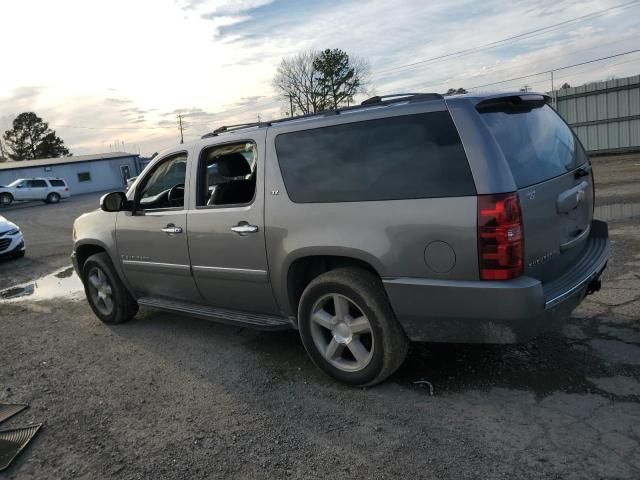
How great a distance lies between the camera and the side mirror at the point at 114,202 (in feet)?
16.6

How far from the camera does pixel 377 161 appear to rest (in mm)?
3332

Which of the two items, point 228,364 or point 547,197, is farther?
point 228,364

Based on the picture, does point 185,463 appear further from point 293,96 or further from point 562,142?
point 293,96

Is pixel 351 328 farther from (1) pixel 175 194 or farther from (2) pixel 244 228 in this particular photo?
(1) pixel 175 194

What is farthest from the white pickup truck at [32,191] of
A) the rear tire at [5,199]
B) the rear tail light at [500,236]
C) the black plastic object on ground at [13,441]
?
the rear tail light at [500,236]

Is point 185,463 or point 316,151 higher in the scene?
point 316,151

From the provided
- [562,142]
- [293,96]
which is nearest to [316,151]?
[562,142]

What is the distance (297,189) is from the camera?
3719 millimetres

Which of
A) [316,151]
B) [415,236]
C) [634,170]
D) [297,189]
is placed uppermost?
[316,151]

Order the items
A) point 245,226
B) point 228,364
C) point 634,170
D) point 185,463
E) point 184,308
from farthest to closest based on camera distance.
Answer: point 634,170
point 184,308
point 228,364
point 245,226
point 185,463

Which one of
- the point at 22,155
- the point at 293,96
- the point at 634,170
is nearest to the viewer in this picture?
the point at 634,170

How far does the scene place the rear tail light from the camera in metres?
2.86

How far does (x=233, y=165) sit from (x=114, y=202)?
54.0 inches

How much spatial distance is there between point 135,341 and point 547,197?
12.8ft
